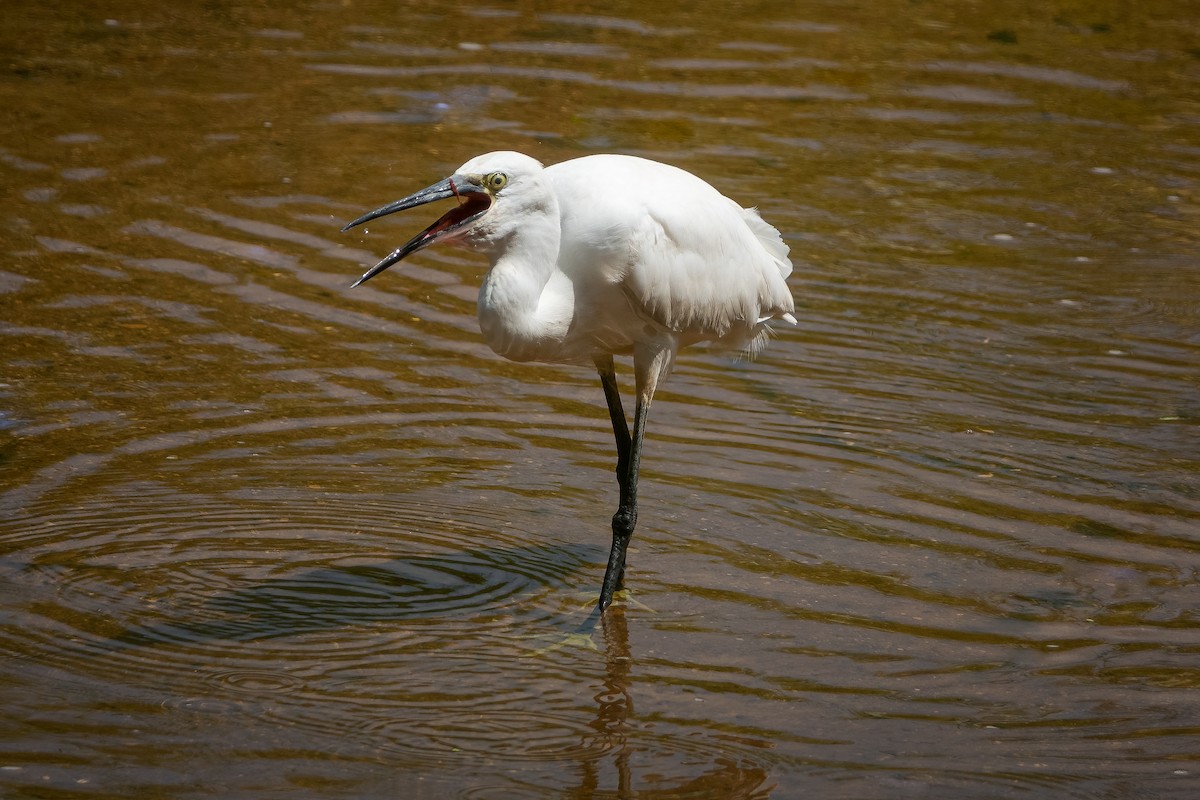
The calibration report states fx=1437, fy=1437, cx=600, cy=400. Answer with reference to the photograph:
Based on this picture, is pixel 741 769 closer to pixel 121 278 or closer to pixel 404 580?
pixel 404 580

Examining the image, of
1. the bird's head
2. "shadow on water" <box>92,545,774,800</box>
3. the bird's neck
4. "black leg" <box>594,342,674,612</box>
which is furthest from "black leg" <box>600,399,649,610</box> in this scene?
the bird's head

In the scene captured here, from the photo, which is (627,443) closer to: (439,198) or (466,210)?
(466,210)

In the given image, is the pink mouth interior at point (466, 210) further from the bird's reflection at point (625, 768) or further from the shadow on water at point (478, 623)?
the bird's reflection at point (625, 768)

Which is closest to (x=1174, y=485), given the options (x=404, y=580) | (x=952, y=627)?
(x=952, y=627)

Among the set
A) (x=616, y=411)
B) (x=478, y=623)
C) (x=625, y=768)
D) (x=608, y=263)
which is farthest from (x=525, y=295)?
(x=625, y=768)

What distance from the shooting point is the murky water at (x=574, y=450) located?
4.53 m

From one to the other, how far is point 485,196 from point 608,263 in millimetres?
509

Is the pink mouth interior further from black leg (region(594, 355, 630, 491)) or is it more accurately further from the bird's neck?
black leg (region(594, 355, 630, 491))

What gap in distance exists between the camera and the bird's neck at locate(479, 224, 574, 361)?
16.1 feet

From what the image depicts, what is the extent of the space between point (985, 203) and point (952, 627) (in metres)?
4.68

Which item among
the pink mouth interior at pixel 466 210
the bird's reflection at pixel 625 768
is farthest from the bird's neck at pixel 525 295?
the bird's reflection at pixel 625 768

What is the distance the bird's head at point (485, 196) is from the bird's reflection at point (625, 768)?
5.17 feet

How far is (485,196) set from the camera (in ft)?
16.1

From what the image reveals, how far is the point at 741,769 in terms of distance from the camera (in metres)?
4.36
